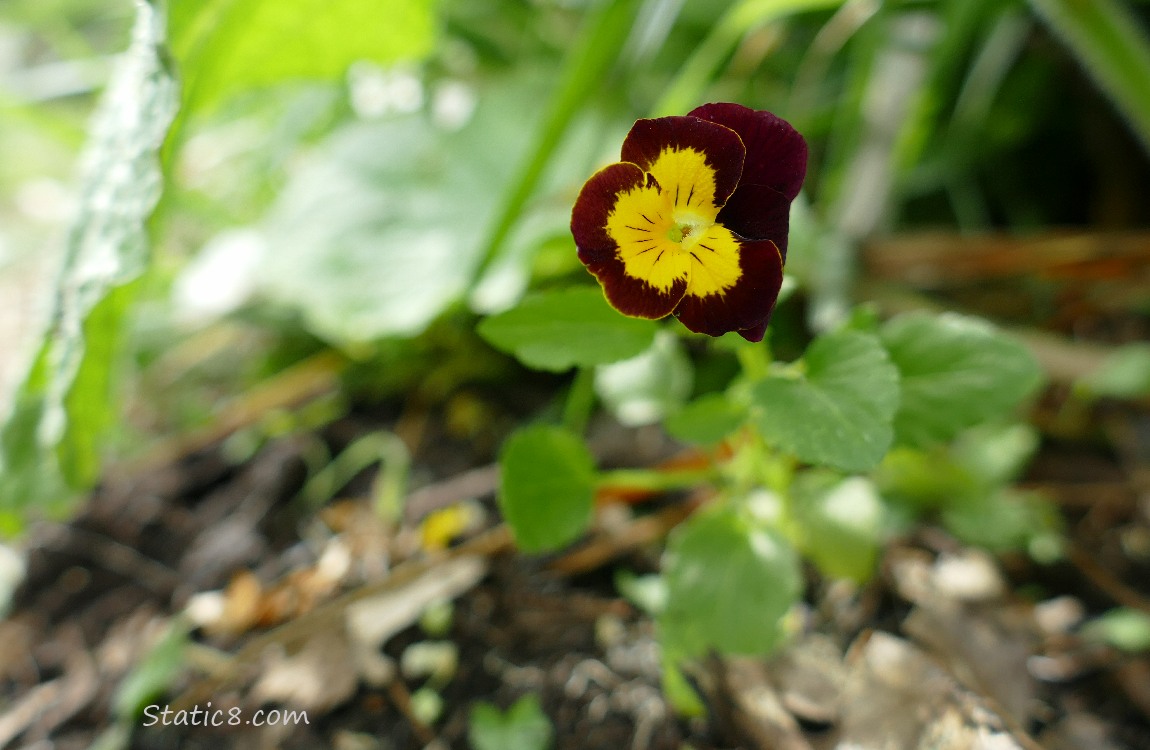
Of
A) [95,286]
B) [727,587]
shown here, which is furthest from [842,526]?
[95,286]

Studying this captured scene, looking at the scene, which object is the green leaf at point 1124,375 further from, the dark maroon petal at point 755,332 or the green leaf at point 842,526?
the dark maroon petal at point 755,332

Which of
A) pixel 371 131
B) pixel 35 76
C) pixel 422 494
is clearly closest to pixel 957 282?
pixel 422 494

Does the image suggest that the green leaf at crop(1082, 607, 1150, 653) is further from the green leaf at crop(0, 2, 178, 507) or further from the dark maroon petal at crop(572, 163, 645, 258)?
the green leaf at crop(0, 2, 178, 507)

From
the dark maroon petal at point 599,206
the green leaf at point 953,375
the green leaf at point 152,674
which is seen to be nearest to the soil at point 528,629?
the green leaf at point 152,674

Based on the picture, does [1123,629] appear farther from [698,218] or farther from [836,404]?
[698,218]

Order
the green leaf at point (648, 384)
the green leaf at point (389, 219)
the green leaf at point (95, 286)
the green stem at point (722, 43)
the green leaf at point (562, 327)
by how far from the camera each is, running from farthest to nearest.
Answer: the green leaf at point (389, 219) < the green stem at point (722, 43) < the green leaf at point (648, 384) < the green leaf at point (95, 286) < the green leaf at point (562, 327)

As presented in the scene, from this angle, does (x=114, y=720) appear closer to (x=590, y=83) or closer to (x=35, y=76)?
(x=590, y=83)
